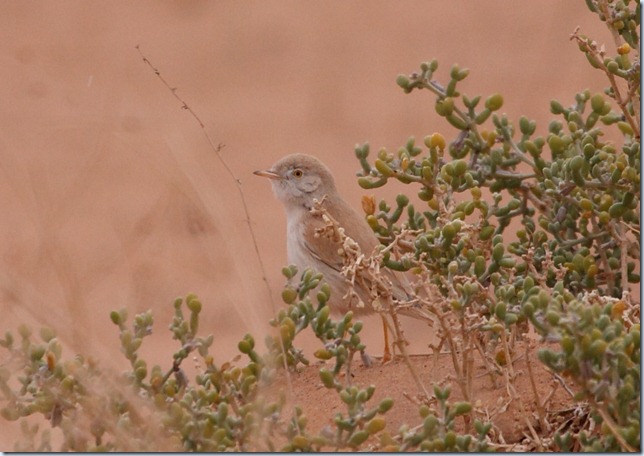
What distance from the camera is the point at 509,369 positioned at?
169 inches

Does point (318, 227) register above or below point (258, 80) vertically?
below

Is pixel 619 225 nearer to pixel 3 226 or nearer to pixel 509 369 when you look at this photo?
pixel 509 369

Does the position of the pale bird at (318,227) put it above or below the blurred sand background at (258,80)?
below


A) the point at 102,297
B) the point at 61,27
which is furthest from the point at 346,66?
the point at 102,297

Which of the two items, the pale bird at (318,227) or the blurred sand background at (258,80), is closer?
the pale bird at (318,227)

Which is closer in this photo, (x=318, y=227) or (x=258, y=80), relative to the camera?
(x=318, y=227)

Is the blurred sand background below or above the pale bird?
above

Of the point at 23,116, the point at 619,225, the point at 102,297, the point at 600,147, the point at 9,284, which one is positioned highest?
the point at 23,116

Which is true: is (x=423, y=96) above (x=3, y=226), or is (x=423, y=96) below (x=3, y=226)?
above

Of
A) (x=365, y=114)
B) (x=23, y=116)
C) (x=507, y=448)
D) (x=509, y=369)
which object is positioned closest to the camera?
(x=507, y=448)

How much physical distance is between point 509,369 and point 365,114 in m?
9.49

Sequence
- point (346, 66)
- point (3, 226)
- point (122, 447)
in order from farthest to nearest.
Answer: point (346, 66) < point (3, 226) < point (122, 447)

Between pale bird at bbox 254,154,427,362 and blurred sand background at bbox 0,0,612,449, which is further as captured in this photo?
blurred sand background at bbox 0,0,612,449

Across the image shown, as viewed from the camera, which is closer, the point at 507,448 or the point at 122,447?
the point at 122,447
